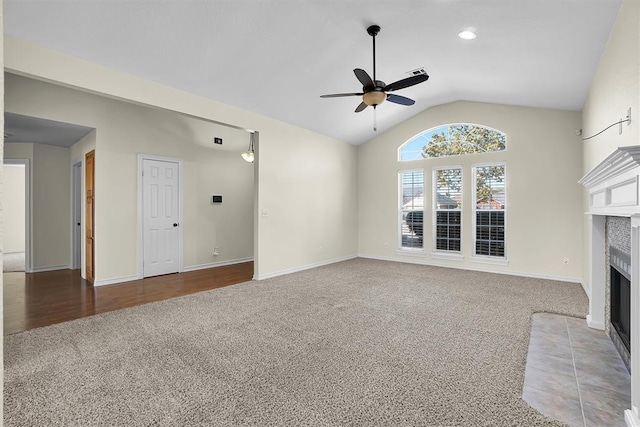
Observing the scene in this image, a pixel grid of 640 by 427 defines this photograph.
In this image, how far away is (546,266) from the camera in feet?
18.3

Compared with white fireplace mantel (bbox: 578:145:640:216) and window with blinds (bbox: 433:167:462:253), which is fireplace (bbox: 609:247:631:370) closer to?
white fireplace mantel (bbox: 578:145:640:216)

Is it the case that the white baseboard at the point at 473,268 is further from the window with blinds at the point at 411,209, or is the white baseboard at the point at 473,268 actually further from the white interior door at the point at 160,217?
the white interior door at the point at 160,217

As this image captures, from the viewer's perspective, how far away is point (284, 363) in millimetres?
2576

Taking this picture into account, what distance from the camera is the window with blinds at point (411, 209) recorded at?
6.97 m

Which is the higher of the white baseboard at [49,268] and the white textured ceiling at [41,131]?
the white textured ceiling at [41,131]

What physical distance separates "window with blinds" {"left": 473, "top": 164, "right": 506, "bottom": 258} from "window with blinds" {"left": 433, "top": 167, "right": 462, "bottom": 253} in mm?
315

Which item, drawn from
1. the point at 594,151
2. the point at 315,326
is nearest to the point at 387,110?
the point at 594,151

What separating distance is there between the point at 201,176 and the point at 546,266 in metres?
6.39

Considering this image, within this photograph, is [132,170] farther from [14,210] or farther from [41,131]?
[14,210]

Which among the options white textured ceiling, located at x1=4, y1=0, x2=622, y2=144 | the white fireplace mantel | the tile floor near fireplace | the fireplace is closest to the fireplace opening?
the fireplace

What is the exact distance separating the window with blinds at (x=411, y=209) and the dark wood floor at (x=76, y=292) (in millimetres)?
3341

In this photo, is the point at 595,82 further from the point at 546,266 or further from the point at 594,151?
the point at 546,266

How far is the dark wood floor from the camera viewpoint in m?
3.70

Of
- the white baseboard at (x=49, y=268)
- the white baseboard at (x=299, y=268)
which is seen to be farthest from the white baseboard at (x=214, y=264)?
the white baseboard at (x=49, y=268)
